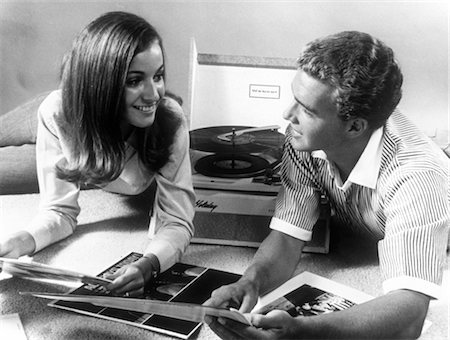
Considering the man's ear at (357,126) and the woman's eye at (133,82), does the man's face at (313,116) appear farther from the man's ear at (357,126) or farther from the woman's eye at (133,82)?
the woman's eye at (133,82)

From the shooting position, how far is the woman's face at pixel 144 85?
884mm

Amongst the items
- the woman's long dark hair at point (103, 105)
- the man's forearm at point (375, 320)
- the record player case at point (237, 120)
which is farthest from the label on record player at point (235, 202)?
the man's forearm at point (375, 320)

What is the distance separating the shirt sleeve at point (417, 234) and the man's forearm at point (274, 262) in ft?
0.58

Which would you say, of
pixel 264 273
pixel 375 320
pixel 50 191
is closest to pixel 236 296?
pixel 264 273

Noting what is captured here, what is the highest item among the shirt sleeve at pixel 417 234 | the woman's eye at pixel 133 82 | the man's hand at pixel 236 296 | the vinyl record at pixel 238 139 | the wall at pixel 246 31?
the wall at pixel 246 31

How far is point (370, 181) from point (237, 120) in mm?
281

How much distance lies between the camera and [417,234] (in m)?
0.82

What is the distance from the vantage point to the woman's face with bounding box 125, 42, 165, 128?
2.90 ft

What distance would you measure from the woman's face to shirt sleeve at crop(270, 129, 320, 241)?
0.25m

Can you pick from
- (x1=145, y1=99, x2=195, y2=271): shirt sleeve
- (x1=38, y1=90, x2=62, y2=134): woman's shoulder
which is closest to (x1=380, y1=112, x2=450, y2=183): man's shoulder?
(x1=145, y1=99, x2=195, y2=271): shirt sleeve

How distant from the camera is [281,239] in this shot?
3.30 feet

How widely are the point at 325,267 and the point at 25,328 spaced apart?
54cm

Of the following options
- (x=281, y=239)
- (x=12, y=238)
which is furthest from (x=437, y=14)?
(x=12, y=238)

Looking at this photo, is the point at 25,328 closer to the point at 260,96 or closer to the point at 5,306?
the point at 5,306
